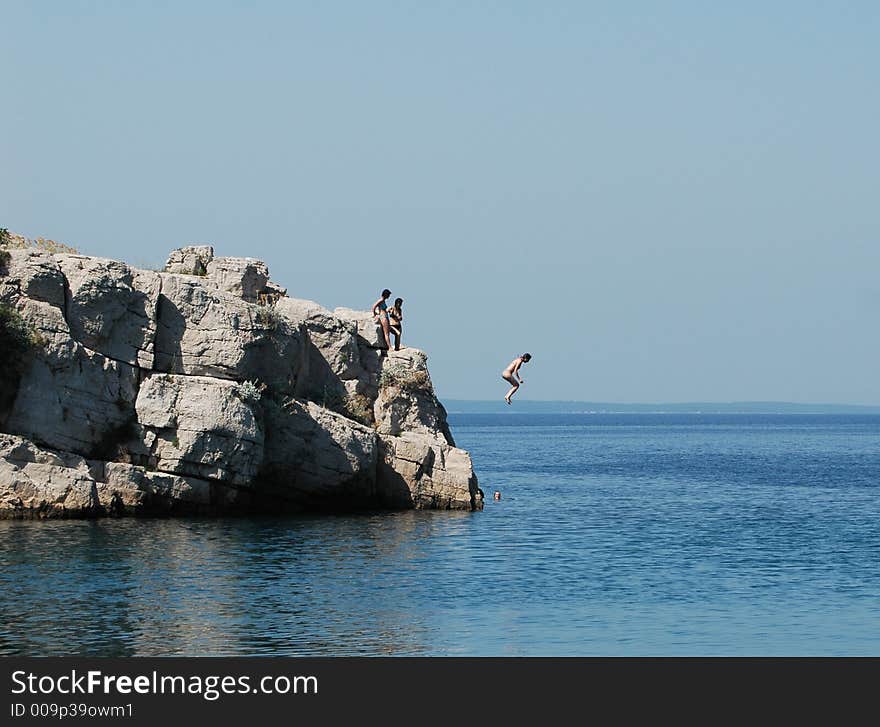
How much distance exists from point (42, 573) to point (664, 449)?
9249cm

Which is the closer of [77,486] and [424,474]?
[77,486]

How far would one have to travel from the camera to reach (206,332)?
41.5 metres

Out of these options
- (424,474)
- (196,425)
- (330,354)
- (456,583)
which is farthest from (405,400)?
(456,583)

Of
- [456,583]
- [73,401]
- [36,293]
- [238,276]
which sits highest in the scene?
[238,276]

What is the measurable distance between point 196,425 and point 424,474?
980 cm

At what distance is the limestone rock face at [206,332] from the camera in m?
41.2

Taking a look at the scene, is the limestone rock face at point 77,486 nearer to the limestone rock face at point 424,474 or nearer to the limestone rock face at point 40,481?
the limestone rock face at point 40,481

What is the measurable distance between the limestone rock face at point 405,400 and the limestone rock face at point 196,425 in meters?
7.65

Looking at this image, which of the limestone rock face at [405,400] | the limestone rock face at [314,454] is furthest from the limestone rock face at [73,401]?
the limestone rock face at [405,400]

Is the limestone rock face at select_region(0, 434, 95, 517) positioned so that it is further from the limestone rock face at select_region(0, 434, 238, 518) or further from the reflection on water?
the reflection on water

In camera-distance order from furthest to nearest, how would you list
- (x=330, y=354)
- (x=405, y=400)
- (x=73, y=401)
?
1. (x=405, y=400)
2. (x=330, y=354)
3. (x=73, y=401)

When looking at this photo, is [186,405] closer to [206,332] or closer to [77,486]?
[206,332]
